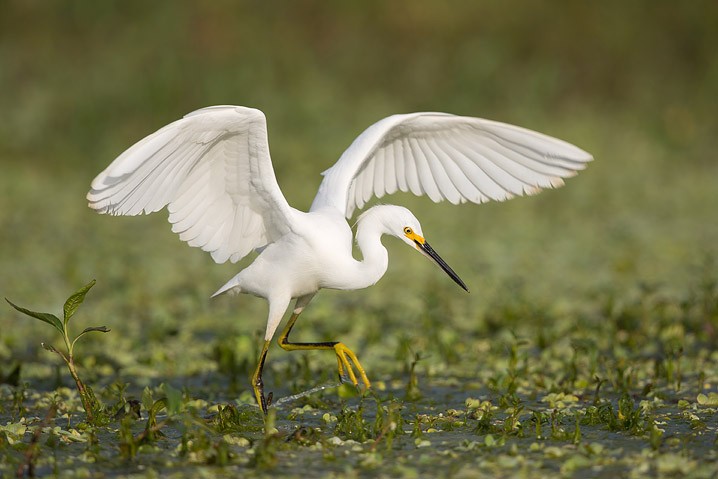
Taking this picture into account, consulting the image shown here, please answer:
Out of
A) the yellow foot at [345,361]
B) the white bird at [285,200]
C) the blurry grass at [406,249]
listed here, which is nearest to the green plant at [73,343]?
the blurry grass at [406,249]

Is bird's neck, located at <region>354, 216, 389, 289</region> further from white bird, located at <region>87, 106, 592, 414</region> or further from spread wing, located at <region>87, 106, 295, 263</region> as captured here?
spread wing, located at <region>87, 106, 295, 263</region>

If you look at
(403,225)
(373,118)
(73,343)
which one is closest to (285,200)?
(403,225)

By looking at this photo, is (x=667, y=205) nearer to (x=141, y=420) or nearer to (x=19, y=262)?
(x=19, y=262)

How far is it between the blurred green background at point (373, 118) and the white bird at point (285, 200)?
194 cm

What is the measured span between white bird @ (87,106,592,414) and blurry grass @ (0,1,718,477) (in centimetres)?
69

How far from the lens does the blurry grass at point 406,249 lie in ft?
14.7

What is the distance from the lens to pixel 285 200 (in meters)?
4.72

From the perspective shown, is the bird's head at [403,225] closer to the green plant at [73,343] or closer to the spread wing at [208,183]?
the spread wing at [208,183]

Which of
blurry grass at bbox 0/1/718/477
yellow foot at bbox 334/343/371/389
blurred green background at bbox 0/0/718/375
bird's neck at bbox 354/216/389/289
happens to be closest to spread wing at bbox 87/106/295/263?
bird's neck at bbox 354/216/389/289

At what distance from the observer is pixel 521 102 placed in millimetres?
12859

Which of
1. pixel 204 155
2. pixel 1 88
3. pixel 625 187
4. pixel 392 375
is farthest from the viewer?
pixel 1 88

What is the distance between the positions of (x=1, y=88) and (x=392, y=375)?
8368 millimetres

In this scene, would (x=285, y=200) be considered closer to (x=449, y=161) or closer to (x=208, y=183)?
(x=208, y=183)

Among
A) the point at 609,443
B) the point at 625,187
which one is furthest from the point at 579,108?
the point at 609,443
